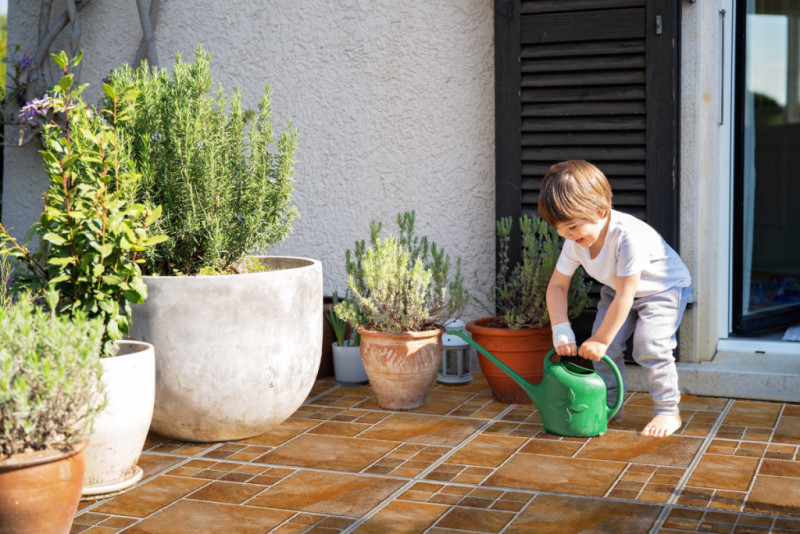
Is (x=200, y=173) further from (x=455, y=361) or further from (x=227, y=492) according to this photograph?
(x=455, y=361)

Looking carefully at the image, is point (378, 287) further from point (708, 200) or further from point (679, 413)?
point (708, 200)

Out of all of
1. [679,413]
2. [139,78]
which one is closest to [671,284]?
[679,413]

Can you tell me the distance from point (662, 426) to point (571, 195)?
945mm

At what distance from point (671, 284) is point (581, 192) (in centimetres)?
59

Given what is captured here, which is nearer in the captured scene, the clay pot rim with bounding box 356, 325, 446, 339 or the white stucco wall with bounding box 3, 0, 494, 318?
the clay pot rim with bounding box 356, 325, 446, 339

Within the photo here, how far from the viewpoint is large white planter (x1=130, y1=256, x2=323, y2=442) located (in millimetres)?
3082

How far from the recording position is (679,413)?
3.61m

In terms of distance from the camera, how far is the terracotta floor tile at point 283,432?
11.0ft

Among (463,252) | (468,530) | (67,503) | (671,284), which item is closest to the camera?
(67,503)

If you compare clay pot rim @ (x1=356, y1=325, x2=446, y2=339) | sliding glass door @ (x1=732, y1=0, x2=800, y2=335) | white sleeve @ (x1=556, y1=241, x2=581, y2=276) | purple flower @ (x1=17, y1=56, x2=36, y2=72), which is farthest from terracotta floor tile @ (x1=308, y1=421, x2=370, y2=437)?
purple flower @ (x1=17, y1=56, x2=36, y2=72)

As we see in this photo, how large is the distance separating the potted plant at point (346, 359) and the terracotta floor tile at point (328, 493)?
4.27 feet

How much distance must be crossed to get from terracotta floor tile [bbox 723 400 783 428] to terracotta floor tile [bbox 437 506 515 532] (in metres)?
1.37

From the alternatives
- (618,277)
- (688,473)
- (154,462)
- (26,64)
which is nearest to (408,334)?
(618,277)

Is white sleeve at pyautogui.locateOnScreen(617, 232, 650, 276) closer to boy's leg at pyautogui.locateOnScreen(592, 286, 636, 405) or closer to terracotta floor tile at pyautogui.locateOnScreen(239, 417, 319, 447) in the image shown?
boy's leg at pyautogui.locateOnScreen(592, 286, 636, 405)
